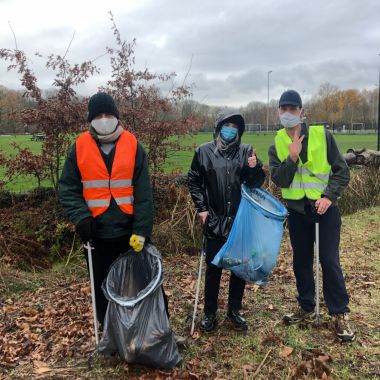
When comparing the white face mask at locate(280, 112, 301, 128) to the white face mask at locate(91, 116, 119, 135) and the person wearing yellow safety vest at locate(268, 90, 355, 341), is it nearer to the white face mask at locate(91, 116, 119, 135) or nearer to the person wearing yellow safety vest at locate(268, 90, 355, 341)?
the person wearing yellow safety vest at locate(268, 90, 355, 341)

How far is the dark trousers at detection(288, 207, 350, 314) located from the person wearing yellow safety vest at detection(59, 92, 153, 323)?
153cm

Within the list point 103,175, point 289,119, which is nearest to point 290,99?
point 289,119

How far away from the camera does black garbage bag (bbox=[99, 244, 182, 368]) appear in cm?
330

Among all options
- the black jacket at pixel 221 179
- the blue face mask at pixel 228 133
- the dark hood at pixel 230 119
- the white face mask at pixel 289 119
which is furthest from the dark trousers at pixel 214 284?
the white face mask at pixel 289 119

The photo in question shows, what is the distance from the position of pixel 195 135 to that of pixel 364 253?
3.78 meters

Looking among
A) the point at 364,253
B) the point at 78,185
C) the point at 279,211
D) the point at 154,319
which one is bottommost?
the point at 364,253

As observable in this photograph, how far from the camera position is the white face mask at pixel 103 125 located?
359 centimetres

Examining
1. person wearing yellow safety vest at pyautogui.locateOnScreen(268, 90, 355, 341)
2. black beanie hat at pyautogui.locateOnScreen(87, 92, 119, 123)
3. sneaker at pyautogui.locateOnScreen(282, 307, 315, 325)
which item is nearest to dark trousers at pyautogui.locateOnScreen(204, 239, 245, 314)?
sneaker at pyautogui.locateOnScreen(282, 307, 315, 325)

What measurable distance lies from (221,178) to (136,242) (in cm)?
98

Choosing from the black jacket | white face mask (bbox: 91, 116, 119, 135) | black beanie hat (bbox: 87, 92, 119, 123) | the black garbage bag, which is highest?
black beanie hat (bbox: 87, 92, 119, 123)

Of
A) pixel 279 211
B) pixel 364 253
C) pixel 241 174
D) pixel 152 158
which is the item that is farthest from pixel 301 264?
pixel 152 158

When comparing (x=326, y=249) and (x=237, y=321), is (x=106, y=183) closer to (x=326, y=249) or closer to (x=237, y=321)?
(x=237, y=321)

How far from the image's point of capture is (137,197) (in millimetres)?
3695

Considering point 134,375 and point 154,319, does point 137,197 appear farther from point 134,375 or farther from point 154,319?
point 134,375
